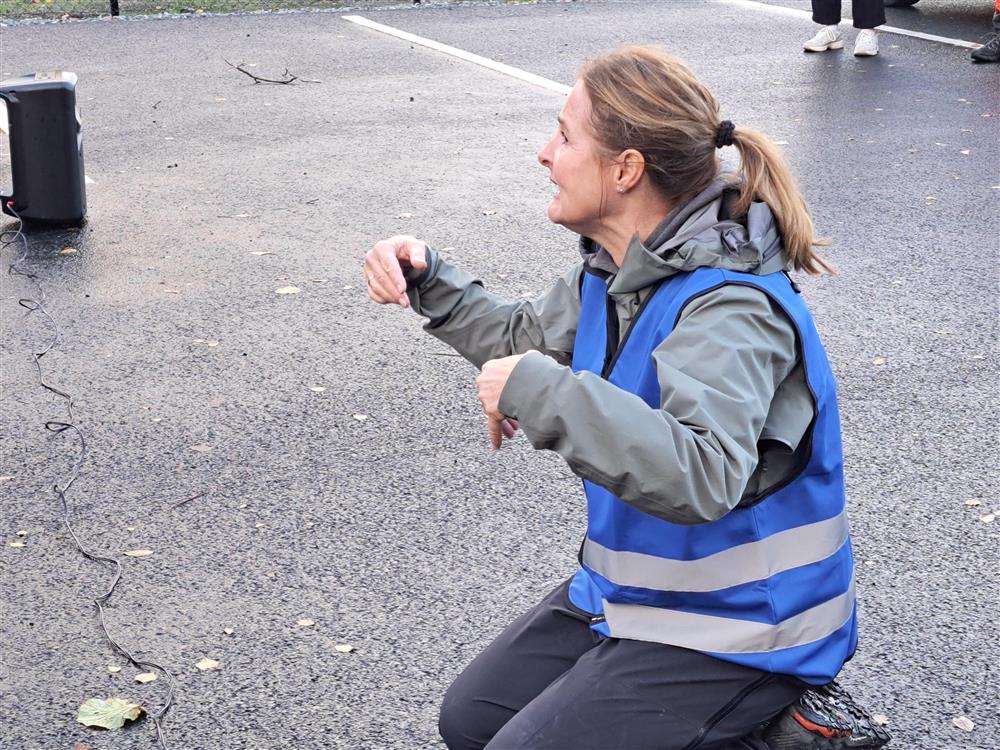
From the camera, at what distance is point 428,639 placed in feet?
12.6

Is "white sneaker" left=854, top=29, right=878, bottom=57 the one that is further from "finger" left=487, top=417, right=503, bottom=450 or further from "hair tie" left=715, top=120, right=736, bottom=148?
"finger" left=487, top=417, right=503, bottom=450

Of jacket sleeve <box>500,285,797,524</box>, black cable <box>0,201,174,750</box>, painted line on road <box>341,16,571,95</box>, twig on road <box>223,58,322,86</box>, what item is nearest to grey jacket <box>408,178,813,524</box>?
jacket sleeve <box>500,285,797,524</box>

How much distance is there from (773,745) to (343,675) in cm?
138

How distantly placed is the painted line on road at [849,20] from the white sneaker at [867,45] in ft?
3.03

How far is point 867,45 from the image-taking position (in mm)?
12578

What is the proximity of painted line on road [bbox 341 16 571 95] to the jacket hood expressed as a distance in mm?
8464

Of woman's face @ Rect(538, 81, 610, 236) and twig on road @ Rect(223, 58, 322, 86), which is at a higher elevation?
woman's face @ Rect(538, 81, 610, 236)

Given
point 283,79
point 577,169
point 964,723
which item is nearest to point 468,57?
point 283,79

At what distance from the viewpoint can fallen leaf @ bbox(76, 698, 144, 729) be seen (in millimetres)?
3453

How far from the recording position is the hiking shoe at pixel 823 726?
2.60m

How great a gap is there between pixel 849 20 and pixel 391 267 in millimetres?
13007

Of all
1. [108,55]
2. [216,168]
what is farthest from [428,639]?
[108,55]

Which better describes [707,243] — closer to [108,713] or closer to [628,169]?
[628,169]

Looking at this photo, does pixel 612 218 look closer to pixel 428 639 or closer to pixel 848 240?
pixel 428 639
